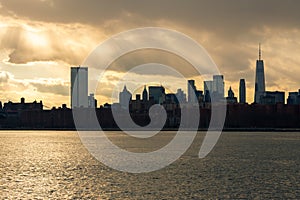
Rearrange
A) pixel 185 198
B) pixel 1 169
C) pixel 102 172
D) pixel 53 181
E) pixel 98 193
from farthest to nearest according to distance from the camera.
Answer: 1. pixel 1 169
2. pixel 102 172
3. pixel 53 181
4. pixel 98 193
5. pixel 185 198

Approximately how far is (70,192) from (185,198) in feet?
48.0

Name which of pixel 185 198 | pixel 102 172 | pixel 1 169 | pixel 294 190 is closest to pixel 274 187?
pixel 294 190

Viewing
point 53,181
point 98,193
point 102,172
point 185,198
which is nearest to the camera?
point 185,198

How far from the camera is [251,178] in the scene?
3071 inches

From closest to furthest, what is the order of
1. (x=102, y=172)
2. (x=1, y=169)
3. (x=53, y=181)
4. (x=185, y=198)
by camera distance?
1. (x=185, y=198)
2. (x=53, y=181)
3. (x=102, y=172)
4. (x=1, y=169)

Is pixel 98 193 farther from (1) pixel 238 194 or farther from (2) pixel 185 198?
(1) pixel 238 194

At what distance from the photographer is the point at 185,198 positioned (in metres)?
60.2

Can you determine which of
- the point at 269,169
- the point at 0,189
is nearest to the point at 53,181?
the point at 0,189

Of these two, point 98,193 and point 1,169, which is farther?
point 1,169

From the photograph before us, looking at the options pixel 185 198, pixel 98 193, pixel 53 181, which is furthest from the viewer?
pixel 53 181

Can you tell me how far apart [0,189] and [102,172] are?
2247cm

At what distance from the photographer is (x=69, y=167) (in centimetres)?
9938

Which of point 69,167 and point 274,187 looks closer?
point 274,187

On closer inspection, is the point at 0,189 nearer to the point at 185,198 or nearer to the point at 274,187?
the point at 185,198
